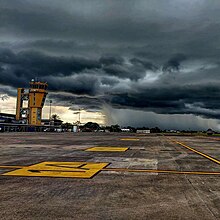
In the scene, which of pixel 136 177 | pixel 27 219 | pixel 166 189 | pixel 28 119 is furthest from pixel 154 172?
pixel 28 119

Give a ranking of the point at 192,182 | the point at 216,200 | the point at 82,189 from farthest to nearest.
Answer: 1. the point at 192,182
2. the point at 82,189
3. the point at 216,200

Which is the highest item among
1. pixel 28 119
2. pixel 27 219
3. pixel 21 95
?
pixel 21 95

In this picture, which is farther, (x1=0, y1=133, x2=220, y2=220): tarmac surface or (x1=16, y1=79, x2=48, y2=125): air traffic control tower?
(x1=16, y1=79, x2=48, y2=125): air traffic control tower

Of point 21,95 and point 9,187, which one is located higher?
point 21,95

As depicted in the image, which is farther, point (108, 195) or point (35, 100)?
point (35, 100)

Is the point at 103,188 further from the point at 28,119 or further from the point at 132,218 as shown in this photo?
the point at 28,119

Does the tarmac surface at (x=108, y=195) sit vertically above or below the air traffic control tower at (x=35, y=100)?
below

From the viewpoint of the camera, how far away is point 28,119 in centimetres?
13325

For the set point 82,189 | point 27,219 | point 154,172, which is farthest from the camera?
point 154,172

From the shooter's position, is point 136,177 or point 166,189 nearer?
point 166,189

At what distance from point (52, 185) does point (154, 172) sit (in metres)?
4.43

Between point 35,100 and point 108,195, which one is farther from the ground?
point 35,100

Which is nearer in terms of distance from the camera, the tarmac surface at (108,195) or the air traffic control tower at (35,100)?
the tarmac surface at (108,195)

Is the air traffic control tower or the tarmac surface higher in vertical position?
the air traffic control tower
